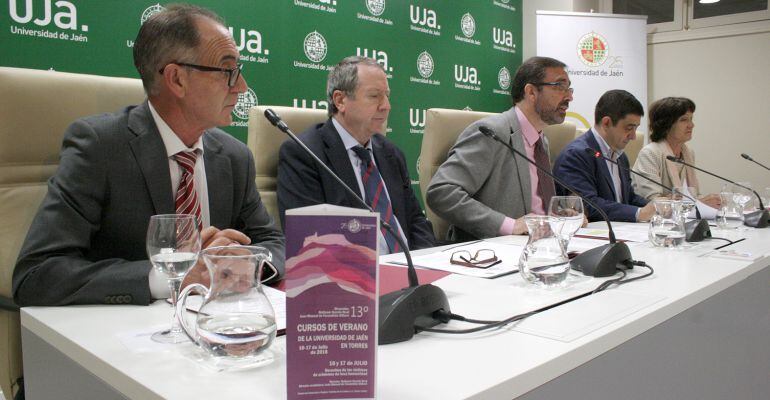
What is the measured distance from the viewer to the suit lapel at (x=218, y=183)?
1.55 m

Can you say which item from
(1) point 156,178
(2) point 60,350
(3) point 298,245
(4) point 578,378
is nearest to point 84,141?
(1) point 156,178

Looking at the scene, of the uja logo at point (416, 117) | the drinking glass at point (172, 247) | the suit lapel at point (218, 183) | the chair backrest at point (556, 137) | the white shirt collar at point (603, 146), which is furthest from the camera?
the uja logo at point (416, 117)

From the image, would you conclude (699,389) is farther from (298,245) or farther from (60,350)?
(60,350)

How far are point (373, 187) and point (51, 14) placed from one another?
1.59 m

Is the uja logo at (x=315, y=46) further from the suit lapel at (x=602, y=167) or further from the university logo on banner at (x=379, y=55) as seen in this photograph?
the suit lapel at (x=602, y=167)

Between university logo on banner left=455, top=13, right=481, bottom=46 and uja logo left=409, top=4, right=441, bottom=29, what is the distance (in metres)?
0.27

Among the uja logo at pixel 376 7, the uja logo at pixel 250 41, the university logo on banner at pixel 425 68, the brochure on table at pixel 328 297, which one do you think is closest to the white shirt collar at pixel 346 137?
the uja logo at pixel 250 41

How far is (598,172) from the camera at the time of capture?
10.0ft

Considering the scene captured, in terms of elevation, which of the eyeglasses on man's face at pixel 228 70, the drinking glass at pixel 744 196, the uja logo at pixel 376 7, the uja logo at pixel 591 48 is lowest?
the drinking glass at pixel 744 196

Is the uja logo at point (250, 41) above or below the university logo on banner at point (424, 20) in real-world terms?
below

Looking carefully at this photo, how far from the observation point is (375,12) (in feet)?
13.3

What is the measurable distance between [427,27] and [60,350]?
13.0 ft

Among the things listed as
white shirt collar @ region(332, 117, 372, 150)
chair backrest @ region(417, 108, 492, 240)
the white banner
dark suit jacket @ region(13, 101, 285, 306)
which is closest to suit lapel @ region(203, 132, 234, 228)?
dark suit jacket @ region(13, 101, 285, 306)

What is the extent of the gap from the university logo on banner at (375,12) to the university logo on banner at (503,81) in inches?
Answer: 55.7
